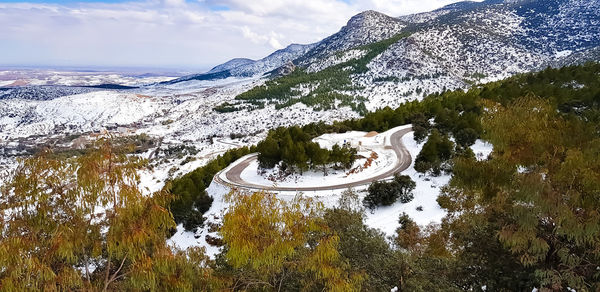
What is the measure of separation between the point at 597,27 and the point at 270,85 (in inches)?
6675

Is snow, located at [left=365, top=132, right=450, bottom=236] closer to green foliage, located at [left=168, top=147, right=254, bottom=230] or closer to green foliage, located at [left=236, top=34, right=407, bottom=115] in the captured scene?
green foliage, located at [left=168, top=147, right=254, bottom=230]

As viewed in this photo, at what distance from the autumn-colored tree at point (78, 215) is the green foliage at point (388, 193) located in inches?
960

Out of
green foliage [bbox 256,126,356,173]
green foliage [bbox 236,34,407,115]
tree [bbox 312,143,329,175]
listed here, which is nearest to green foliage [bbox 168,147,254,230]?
green foliage [bbox 256,126,356,173]

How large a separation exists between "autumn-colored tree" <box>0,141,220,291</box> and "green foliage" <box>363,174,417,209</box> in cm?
2440

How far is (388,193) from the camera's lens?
29453 millimetres

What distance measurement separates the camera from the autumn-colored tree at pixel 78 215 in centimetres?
625

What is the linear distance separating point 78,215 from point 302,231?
16.1 feet

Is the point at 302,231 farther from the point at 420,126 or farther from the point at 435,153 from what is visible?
the point at 420,126

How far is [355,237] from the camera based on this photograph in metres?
13.6

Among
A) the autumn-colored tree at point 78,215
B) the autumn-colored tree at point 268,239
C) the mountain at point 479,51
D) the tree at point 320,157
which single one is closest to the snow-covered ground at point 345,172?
the tree at point 320,157

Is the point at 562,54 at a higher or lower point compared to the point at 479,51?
higher

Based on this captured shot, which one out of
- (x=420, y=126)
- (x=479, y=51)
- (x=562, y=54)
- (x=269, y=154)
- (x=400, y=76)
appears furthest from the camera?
(x=479, y=51)

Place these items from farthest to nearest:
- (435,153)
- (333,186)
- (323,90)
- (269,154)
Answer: (323,90) < (269,154) < (435,153) < (333,186)

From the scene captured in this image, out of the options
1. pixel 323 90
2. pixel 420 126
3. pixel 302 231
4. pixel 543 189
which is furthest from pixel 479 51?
pixel 302 231
